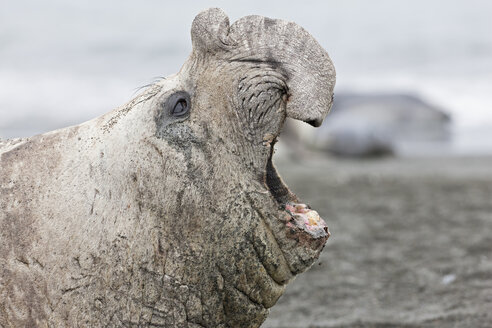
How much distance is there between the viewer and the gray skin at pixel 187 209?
2.27 meters

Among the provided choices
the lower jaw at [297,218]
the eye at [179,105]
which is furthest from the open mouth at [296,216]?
the eye at [179,105]

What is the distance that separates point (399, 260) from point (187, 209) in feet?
13.3

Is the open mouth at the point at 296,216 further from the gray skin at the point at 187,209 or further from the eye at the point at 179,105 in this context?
the eye at the point at 179,105

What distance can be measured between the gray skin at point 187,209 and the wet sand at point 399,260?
2.18m

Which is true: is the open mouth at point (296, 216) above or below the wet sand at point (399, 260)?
above

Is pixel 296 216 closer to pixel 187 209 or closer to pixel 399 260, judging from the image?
pixel 187 209

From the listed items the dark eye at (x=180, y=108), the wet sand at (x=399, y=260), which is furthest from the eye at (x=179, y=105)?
the wet sand at (x=399, y=260)

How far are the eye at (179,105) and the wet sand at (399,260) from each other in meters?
2.42

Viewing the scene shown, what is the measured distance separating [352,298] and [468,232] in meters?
2.22

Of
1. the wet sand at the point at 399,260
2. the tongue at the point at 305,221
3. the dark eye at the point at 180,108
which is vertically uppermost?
the dark eye at the point at 180,108

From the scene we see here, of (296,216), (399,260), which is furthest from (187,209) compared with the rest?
(399,260)

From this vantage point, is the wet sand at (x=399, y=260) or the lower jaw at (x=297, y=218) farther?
the wet sand at (x=399, y=260)

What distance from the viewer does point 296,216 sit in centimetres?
236

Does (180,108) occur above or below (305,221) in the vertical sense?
above
